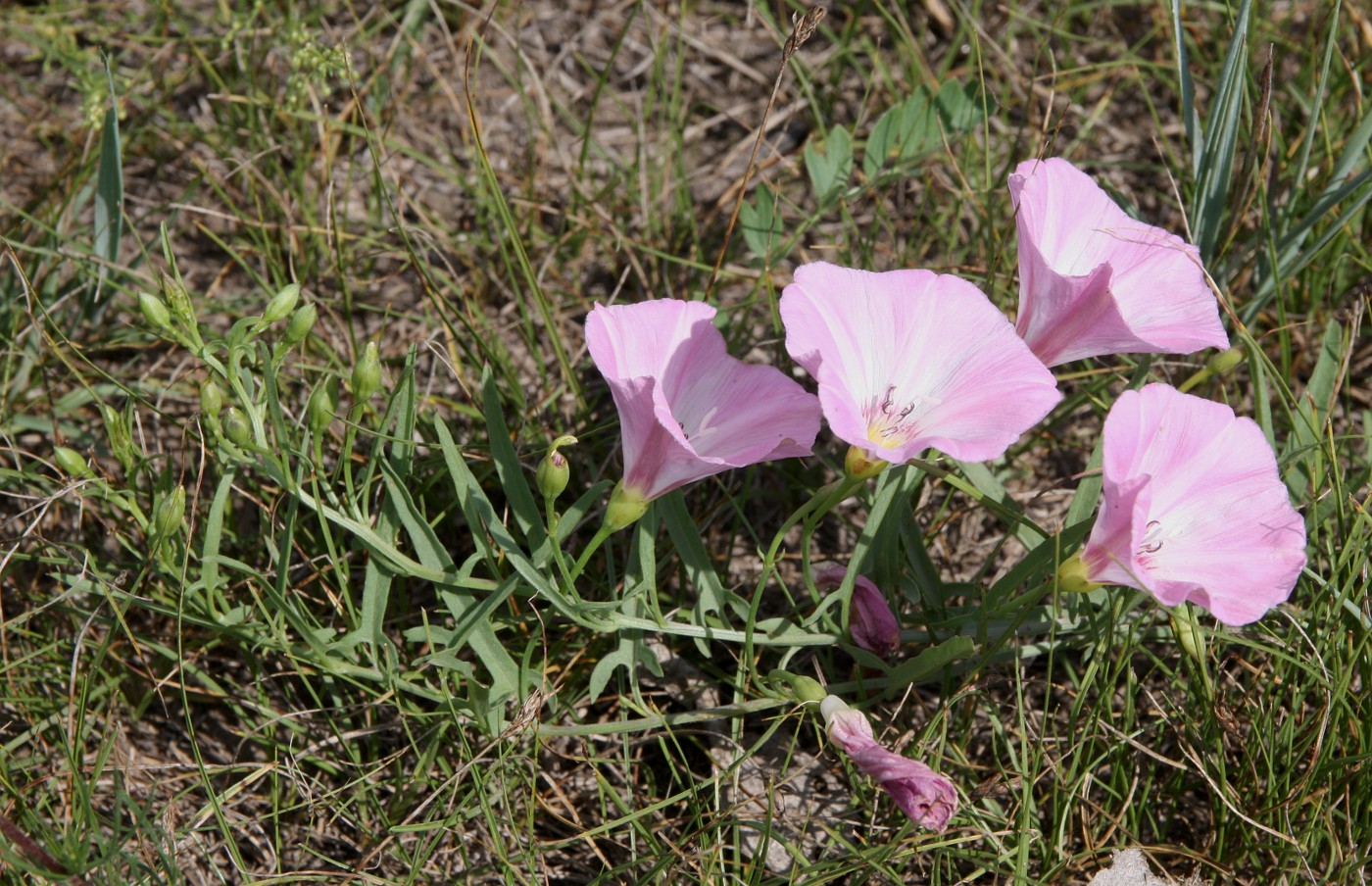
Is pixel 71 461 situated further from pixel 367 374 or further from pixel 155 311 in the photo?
pixel 367 374

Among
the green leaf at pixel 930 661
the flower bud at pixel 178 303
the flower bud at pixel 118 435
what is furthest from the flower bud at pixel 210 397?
the green leaf at pixel 930 661

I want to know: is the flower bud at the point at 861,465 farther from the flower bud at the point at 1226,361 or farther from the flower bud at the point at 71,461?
the flower bud at the point at 71,461

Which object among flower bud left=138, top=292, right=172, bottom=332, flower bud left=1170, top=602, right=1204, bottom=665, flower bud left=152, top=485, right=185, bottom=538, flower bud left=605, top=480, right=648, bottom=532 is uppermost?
flower bud left=138, top=292, right=172, bottom=332

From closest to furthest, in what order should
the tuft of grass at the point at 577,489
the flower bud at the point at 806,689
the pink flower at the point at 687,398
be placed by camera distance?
the pink flower at the point at 687,398 → the flower bud at the point at 806,689 → the tuft of grass at the point at 577,489

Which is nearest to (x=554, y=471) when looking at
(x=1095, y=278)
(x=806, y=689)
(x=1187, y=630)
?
(x=806, y=689)

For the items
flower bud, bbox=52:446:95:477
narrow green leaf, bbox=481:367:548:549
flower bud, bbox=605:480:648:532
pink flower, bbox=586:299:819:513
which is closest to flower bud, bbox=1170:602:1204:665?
pink flower, bbox=586:299:819:513

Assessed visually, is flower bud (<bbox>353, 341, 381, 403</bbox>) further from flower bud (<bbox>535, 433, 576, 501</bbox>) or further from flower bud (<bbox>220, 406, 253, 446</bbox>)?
flower bud (<bbox>535, 433, 576, 501</bbox>)
